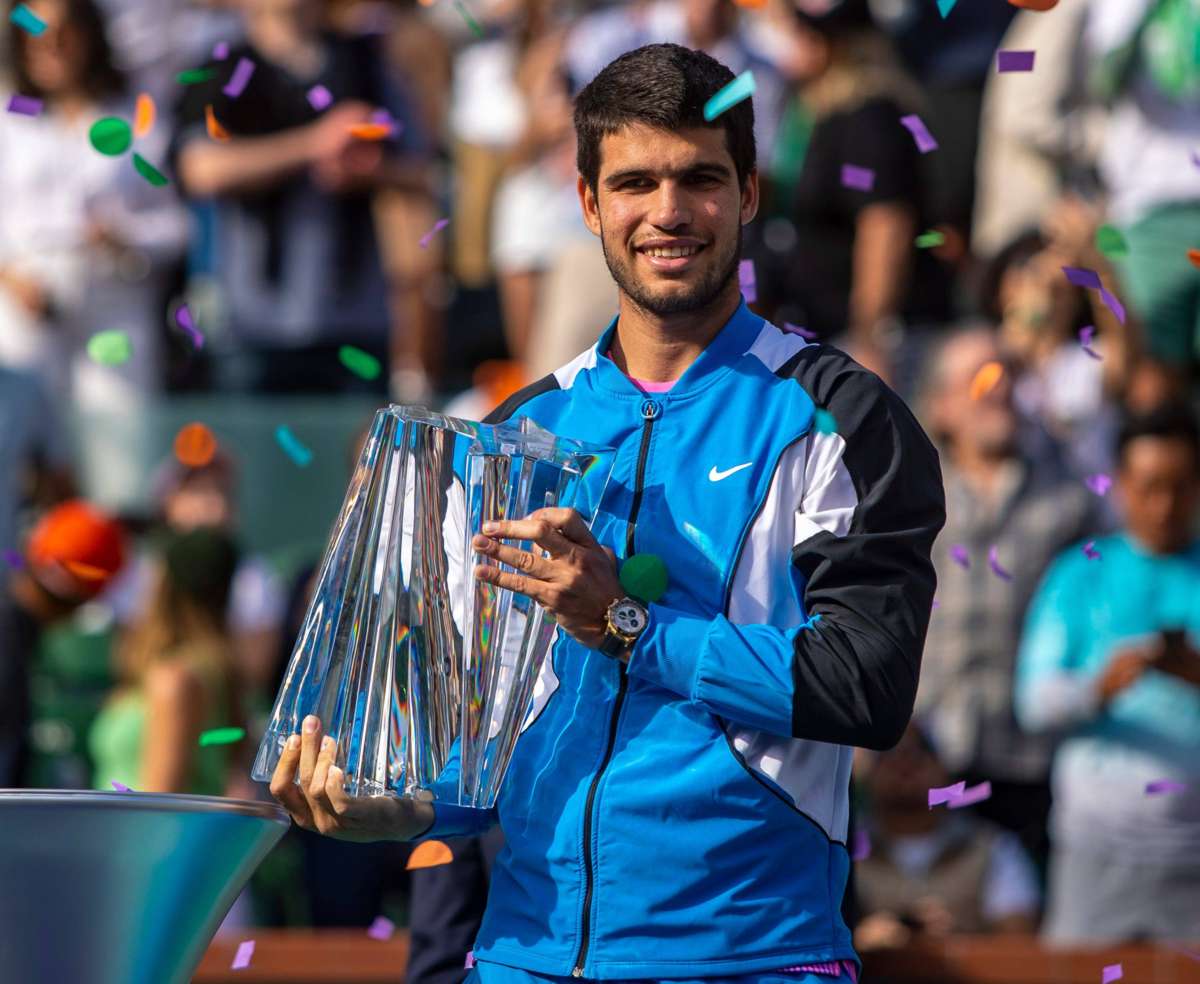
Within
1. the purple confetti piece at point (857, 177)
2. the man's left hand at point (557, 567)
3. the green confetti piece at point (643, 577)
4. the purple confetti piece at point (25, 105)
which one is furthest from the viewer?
the purple confetti piece at point (857, 177)

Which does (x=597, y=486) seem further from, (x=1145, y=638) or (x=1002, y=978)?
(x=1145, y=638)

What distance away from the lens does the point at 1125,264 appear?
6.75 metres

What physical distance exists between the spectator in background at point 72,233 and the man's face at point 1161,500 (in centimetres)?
341

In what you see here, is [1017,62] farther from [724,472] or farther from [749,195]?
[724,472]

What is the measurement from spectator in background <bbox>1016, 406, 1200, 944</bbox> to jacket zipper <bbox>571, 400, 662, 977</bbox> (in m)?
2.77

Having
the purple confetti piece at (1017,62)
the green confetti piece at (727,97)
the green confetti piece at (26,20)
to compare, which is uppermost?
the green confetti piece at (26,20)

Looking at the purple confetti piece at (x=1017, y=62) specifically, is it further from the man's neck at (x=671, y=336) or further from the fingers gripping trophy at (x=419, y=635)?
the fingers gripping trophy at (x=419, y=635)

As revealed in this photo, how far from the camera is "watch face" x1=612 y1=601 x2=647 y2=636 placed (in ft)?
8.75

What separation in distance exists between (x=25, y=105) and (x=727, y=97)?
14.0ft

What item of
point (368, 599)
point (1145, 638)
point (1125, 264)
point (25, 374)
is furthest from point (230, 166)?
point (368, 599)

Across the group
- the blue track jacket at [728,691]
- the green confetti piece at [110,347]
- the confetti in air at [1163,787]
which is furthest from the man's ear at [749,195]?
the green confetti piece at [110,347]

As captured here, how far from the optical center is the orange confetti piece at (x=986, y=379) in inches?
232

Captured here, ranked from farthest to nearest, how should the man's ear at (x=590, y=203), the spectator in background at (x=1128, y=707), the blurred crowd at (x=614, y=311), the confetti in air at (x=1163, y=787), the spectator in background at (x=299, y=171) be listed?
the spectator in background at (x=299, y=171)
the blurred crowd at (x=614, y=311)
the spectator in background at (x=1128, y=707)
the confetti in air at (x=1163, y=787)
the man's ear at (x=590, y=203)

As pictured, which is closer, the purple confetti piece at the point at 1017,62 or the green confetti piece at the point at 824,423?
the green confetti piece at the point at 824,423
